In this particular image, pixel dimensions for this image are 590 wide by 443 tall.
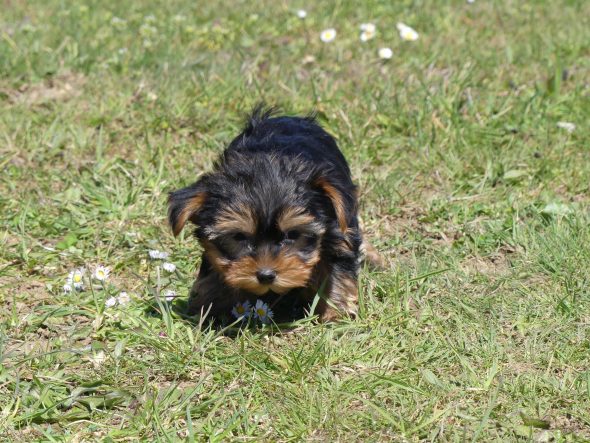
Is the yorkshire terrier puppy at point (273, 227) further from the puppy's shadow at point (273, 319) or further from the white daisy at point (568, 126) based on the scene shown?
the white daisy at point (568, 126)

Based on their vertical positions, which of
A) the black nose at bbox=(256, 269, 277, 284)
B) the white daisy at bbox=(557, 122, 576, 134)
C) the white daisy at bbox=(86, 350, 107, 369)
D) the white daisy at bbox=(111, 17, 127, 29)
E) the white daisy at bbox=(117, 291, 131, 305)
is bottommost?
the white daisy at bbox=(111, 17, 127, 29)

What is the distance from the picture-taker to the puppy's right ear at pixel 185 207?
4.46 meters

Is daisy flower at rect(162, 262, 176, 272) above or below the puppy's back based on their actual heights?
below

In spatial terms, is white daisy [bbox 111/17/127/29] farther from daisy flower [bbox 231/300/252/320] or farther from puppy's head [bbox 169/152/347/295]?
daisy flower [bbox 231/300/252/320]

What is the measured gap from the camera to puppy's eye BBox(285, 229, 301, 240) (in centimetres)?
435

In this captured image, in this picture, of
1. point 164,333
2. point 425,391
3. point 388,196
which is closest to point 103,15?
→ point 388,196

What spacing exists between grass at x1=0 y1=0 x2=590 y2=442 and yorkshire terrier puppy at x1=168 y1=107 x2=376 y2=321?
8.6 inches

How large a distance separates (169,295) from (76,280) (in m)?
0.53

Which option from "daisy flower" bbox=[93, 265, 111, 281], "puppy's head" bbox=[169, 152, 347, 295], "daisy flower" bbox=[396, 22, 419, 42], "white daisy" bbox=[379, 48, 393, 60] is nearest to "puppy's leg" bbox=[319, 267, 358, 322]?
"puppy's head" bbox=[169, 152, 347, 295]

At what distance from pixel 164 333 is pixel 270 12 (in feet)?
15.8

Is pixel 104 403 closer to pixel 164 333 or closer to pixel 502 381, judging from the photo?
pixel 164 333

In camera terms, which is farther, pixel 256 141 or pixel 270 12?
pixel 270 12

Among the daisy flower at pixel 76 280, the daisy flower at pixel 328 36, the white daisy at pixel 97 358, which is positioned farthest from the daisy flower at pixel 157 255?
the daisy flower at pixel 328 36

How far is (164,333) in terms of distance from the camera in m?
4.54
